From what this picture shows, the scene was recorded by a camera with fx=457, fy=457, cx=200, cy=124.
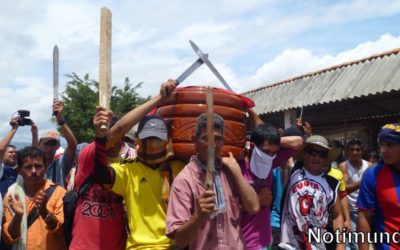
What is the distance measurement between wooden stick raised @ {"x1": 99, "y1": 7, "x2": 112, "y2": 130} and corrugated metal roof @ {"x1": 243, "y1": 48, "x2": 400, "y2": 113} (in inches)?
249

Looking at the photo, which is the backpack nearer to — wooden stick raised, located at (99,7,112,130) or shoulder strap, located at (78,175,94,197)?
shoulder strap, located at (78,175,94,197)

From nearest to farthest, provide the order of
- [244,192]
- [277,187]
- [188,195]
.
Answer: [188,195]
[244,192]
[277,187]

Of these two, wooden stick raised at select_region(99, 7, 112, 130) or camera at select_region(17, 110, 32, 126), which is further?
camera at select_region(17, 110, 32, 126)

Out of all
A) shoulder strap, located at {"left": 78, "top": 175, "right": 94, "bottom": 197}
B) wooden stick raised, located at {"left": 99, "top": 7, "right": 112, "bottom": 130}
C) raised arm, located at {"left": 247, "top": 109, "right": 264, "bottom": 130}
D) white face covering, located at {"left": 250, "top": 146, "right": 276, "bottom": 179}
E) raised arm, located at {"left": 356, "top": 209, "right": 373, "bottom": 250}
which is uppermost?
wooden stick raised, located at {"left": 99, "top": 7, "right": 112, "bottom": 130}

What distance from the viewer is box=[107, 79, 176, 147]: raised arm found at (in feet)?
9.59

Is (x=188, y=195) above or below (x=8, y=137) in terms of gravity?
below

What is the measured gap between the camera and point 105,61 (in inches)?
111

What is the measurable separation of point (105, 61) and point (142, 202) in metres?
0.92

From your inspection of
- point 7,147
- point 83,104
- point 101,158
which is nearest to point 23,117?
point 7,147

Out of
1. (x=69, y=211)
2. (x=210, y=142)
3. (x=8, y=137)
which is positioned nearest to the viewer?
(x=210, y=142)

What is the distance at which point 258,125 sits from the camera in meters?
3.32

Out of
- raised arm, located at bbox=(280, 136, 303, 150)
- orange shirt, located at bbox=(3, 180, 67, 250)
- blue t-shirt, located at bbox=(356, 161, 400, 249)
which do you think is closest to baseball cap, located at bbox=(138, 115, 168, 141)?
raised arm, located at bbox=(280, 136, 303, 150)

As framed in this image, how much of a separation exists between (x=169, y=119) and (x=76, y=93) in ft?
75.6

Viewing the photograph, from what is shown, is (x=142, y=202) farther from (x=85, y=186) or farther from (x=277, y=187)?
(x=277, y=187)
